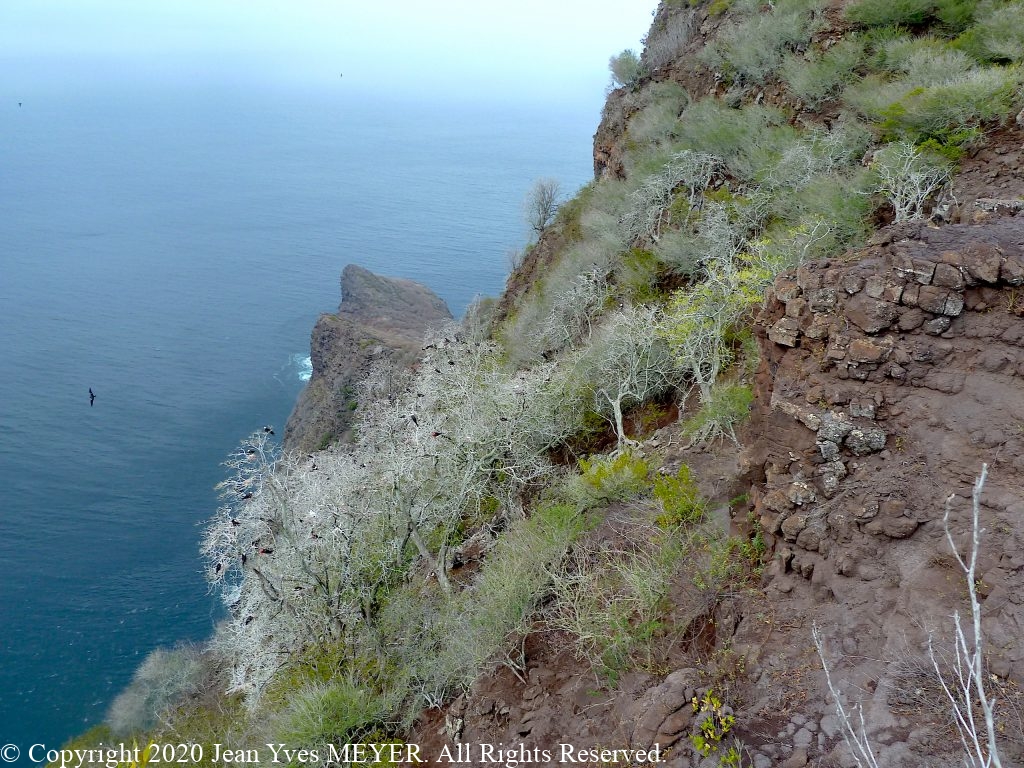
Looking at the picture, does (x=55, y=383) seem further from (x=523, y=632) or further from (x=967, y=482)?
(x=967, y=482)

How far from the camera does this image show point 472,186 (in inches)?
5202

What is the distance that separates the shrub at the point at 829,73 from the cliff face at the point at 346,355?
77.3ft

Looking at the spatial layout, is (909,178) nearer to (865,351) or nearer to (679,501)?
(865,351)

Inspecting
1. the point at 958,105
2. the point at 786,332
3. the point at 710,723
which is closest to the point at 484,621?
the point at 710,723

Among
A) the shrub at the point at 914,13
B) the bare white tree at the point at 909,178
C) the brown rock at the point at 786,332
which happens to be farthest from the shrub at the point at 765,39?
the brown rock at the point at 786,332

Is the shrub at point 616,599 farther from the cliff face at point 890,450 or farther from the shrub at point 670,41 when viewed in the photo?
the shrub at point 670,41

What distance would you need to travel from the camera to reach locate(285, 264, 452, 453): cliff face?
148 ft

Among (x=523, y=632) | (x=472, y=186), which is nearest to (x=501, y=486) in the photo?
(x=523, y=632)

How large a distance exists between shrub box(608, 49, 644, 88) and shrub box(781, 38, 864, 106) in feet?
42.2

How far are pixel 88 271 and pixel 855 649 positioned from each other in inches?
4175

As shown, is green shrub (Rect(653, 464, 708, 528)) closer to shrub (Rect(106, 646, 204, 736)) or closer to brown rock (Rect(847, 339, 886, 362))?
brown rock (Rect(847, 339, 886, 362))

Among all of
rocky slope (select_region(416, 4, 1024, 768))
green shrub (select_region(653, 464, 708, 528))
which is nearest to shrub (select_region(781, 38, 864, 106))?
rocky slope (select_region(416, 4, 1024, 768))

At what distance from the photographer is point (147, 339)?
69875 mm

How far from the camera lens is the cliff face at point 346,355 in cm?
4506
